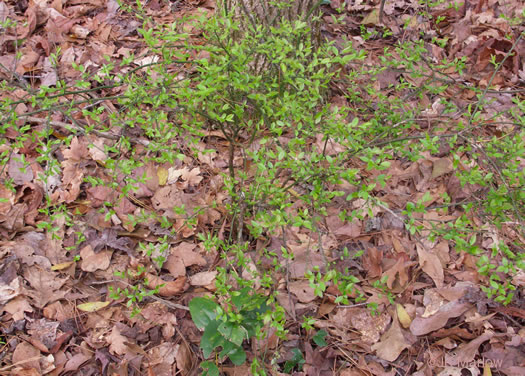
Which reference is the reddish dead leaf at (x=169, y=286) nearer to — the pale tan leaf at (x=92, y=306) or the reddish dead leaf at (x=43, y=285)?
the pale tan leaf at (x=92, y=306)

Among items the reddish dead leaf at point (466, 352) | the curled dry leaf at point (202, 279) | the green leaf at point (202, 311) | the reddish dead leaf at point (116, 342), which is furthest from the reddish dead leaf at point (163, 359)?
the reddish dead leaf at point (466, 352)

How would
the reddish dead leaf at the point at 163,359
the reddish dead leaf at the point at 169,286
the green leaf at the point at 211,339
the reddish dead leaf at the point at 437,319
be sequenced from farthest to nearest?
1. the reddish dead leaf at the point at 169,286
2. the reddish dead leaf at the point at 437,319
3. the reddish dead leaf at the point at 163,359
4. the green leaf at the point at 211,339

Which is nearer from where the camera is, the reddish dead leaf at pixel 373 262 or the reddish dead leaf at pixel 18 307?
the reddish dead leaf at pixel 18 307

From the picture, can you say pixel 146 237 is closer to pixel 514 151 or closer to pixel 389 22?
pixel 514 151

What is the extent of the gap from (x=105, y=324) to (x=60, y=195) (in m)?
0.92

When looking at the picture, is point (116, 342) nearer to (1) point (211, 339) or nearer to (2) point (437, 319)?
(1) point (211, 339)

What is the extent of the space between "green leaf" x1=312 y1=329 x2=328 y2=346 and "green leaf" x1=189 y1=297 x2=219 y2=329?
552 mm

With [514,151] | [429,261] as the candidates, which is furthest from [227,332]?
[514,151]

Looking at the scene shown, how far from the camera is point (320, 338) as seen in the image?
93.0 inches

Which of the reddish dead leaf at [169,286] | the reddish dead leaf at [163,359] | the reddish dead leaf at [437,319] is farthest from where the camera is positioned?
the reddish dead leaf at [169,286]

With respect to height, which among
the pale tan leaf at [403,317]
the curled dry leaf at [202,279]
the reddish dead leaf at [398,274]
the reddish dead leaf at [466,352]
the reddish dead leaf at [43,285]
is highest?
the reddish dead leaf at [43,285]

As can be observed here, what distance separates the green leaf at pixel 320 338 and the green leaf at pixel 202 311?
55 centimetres

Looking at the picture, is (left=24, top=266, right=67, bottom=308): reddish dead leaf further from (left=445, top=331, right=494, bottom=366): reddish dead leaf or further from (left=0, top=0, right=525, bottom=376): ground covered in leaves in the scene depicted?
(left=445, top=331, right=494, bottom=366): reddish dead leaf

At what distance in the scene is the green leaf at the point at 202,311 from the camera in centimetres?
223
